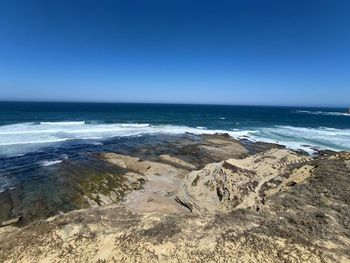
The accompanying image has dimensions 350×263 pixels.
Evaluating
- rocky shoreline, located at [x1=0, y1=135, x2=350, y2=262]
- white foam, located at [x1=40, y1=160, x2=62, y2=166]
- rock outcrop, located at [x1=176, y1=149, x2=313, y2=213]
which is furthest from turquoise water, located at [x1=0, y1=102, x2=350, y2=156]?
rocky shoreline, located at [x1=0, y1=135, x2=350, y2=262]

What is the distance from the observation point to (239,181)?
9.04m

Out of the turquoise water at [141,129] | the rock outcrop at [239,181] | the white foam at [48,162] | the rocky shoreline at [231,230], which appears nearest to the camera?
the rocky shoreline at [231,230]

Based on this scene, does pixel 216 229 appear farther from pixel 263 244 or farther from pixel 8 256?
pixel 8 256

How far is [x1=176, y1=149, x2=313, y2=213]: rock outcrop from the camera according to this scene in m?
7.93

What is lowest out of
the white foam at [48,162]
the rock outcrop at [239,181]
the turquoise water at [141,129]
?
the turquoise water at [141,129]

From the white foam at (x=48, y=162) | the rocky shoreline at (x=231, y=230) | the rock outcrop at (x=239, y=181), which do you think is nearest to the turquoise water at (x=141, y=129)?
the white foam at (x=48, y=162)

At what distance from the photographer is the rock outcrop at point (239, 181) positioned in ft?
26.0

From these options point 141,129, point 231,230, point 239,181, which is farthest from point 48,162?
point 141,129

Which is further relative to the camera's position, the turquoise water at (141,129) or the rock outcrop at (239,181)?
the turquoise water at (141,129)

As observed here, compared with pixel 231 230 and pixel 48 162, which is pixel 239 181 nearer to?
pixel 231 230

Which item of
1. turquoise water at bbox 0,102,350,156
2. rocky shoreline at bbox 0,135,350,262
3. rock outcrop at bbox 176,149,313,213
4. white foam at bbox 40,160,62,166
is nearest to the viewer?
rocky shoreline at bbox 0,135,350,262

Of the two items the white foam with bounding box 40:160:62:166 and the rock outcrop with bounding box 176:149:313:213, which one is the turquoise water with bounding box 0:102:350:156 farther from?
the rock outcrop with bounding box 176:149:313:213

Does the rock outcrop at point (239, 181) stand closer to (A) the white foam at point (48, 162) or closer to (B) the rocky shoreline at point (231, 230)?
(B) the rocky shoreline at point (231, 230)

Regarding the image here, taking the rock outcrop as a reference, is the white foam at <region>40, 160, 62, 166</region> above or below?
below
